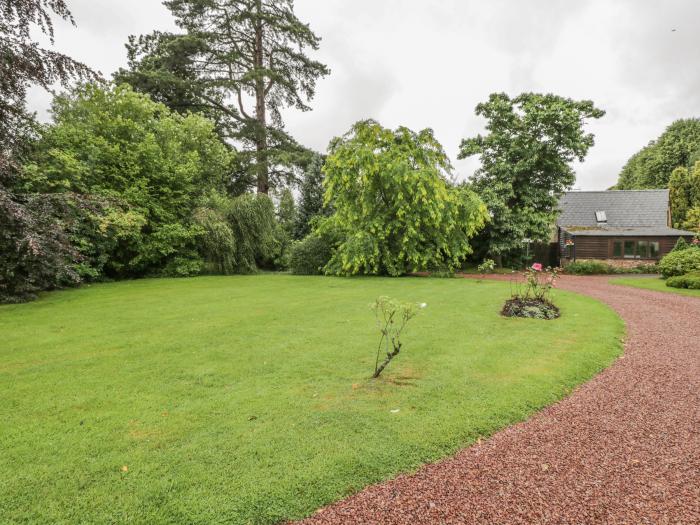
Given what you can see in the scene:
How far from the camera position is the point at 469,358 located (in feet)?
17.5

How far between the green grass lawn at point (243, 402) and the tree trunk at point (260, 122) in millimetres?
15223

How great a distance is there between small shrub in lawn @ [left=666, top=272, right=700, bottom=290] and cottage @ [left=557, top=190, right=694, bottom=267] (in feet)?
24.4

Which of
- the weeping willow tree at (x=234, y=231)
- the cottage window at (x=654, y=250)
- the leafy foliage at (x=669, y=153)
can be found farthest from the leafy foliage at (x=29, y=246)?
the leafy foliage at (x=669, y=153)

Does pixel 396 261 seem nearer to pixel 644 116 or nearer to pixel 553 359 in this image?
pixel 553 359

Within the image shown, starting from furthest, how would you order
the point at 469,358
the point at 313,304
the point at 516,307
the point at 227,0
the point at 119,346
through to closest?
the point at 227,0 < the point at 313,304 < the point at 516,307 < the point at 119,346 < the point at 469,358

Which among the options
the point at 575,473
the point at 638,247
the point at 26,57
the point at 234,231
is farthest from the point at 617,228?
the point at 26,57

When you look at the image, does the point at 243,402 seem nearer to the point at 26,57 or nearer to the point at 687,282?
the point at 26,57

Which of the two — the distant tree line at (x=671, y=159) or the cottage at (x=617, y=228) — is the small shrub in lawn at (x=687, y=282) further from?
the distant tree line at (x=671, y=159)

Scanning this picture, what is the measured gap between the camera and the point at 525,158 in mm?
20641

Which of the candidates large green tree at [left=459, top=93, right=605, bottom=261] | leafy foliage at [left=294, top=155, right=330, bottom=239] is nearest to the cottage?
large green tree at [left=459, top=93, right=605, bottom=261]

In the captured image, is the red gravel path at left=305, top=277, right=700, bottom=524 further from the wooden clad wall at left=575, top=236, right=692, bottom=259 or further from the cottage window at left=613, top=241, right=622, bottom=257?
the cottage window at left=613, top=241, right=622, bottom=257

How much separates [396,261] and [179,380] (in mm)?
13451

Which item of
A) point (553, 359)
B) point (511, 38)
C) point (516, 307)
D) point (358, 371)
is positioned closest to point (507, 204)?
point (511, 38)

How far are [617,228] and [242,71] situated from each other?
2898 centimetres
